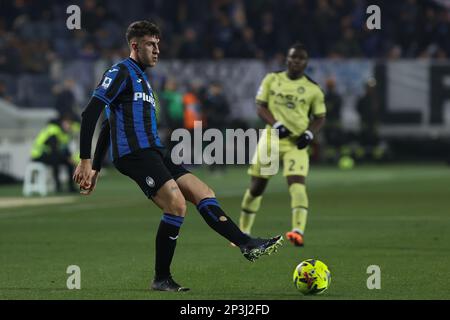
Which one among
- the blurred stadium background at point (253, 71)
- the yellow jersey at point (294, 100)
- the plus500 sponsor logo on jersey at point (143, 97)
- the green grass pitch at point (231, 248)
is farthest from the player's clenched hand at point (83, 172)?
the blurred stadium background at point (253, 71)

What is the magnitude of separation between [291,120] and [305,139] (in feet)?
1.30

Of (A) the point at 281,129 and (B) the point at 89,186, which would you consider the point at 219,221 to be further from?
(A) the point at 281,129

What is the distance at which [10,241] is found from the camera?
553 inches

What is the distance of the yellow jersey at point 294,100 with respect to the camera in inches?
545

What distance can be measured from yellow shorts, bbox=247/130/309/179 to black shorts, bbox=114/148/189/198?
3950 mm

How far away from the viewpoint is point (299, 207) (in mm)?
13492

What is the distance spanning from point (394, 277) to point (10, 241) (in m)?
5.34

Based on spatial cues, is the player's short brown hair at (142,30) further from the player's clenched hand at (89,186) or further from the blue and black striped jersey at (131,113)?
the player's clenched hand at (89,186)

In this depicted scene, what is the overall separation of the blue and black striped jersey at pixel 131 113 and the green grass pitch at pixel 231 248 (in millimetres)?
1170

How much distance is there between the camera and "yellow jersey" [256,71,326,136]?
1384cm

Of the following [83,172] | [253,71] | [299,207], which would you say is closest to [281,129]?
[299,207]

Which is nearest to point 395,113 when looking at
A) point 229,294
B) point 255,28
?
point 255,28

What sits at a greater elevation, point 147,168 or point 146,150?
point 146,150
